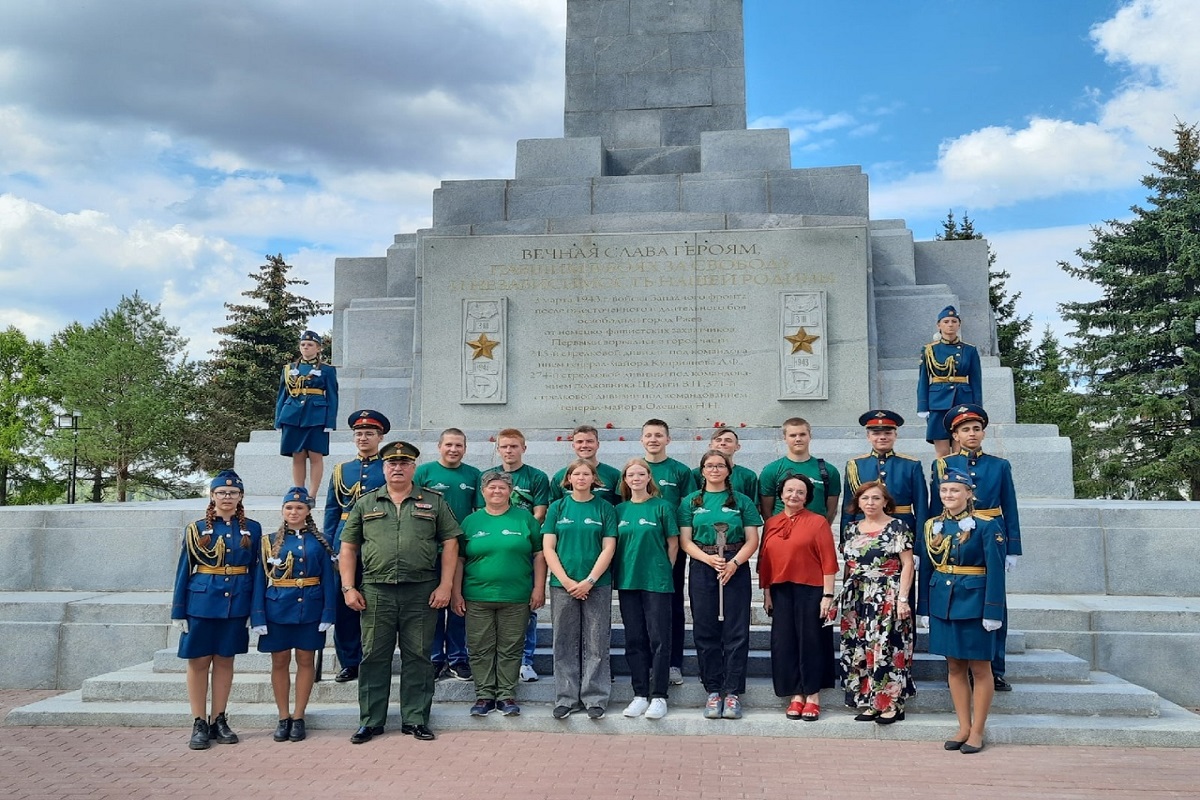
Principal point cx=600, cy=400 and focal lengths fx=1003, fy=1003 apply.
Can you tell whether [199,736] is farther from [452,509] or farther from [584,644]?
[584,644]

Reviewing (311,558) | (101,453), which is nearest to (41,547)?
(311,558)

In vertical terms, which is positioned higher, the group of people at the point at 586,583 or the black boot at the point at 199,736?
the group of people at the point at 586,583

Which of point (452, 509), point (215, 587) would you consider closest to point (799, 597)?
point (452, 509)

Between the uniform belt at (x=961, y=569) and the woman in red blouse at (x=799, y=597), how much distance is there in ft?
2.29

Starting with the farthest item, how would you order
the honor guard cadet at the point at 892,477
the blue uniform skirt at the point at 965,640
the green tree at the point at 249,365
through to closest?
the green tree at the point at 249,365, the honor guard cadet at the point at 892,477, the blue uniform skirt at the point at 965,640

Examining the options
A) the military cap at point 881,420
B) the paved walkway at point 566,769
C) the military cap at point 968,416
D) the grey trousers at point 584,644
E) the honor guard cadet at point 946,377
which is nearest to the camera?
the paved walkway at point 566,769

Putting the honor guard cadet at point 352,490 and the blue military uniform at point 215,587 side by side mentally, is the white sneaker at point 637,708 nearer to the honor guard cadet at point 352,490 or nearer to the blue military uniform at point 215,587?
the honor guard cadet at point 352,490

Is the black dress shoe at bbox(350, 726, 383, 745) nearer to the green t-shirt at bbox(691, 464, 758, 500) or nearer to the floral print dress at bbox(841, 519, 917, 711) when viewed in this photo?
the green t-shirt at bbox(691, 464, 758, 500)

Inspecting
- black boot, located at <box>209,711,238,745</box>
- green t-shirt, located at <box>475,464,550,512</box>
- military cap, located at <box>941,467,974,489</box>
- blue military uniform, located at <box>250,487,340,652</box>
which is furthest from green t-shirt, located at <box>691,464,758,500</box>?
black boot, located at <box>209,711,238,745</box>

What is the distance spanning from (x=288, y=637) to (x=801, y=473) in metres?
3.69

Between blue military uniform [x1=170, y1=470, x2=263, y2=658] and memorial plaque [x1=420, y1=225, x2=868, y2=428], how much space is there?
18.7ft

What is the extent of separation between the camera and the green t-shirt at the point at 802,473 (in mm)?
7223

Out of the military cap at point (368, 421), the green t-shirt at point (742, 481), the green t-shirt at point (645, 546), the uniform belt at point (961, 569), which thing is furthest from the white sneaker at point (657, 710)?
the military cap at point (368, 421)

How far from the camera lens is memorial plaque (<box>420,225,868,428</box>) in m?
11.9
